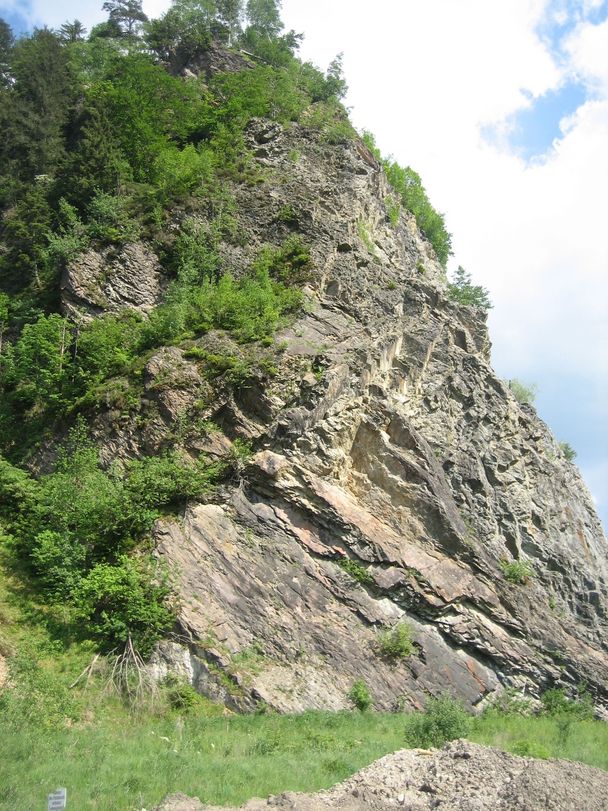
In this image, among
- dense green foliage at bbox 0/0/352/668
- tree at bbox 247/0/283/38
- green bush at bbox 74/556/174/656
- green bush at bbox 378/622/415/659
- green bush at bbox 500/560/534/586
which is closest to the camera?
green bush at bbox 74/556/174/656

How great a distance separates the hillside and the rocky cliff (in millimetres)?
66

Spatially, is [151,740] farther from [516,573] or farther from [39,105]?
[39,105]

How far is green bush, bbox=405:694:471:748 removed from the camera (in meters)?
13.4

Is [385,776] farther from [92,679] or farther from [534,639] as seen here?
[534,639]

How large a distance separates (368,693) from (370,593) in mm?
2469

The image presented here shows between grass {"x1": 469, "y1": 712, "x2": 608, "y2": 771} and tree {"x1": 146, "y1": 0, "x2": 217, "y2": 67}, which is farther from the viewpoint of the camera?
tree {"x1": 146, "y1": 0, "x2": 217, "y2": 67}

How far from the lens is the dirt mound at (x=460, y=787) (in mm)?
9750

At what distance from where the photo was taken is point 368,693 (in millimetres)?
15867

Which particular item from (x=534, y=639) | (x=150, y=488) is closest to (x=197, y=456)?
(x=150, y=488)

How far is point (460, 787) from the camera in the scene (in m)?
10.4

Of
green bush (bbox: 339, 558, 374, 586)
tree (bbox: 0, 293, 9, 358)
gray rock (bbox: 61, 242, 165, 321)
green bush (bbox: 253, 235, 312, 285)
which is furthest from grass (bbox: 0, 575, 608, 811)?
green bush (bbox: 253, 235, 312, 285)

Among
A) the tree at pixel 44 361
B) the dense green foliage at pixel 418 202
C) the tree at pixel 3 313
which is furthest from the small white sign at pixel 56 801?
the dense green foliage at pixel 418 202

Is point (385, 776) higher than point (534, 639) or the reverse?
the reverse

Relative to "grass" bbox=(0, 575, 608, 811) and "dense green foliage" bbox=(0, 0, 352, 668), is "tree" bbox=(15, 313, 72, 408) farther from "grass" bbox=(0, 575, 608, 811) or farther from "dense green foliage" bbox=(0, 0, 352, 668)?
"grass" bbox=(0, 575, 608, 811)
